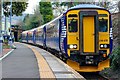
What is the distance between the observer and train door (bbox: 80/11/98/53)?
55.1ft

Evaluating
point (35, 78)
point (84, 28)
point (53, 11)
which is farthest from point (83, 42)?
point (53, 11)

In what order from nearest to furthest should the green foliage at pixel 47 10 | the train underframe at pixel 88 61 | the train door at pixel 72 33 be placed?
the train underframe at pixel 88 61 → the train door at pixel 72 33 → the green foliage at pixel 47 10

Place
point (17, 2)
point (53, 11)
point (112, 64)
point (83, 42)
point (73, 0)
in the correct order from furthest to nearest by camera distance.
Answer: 1. point (53, 11)
2. point (73, 0)
3. point (17, 2)
4. point (112, 64)
5. point (83, 42)

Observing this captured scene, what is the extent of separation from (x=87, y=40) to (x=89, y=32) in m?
0.38

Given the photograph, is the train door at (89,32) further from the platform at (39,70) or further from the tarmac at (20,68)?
the tarmac at (20,68)

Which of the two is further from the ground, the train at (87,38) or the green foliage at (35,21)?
the green foliage at (35,21)

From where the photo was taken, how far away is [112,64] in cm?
2020

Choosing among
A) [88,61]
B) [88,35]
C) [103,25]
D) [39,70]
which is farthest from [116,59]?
[39,70]

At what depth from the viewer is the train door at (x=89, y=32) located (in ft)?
55.1

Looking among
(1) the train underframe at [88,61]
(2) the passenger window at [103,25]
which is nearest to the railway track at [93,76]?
(1) the train underframe at [88,61]

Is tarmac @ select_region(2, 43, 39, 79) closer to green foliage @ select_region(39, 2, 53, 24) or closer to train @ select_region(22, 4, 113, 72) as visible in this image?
train @ select_region(22, 4, 113, 72)

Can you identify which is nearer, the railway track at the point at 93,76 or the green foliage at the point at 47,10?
the railway track at the point at 93,76

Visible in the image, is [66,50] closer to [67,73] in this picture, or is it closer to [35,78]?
[67,73]

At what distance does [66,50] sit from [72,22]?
4.37 feet
